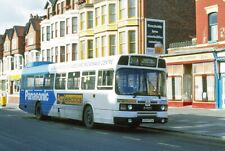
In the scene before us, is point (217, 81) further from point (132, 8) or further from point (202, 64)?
point (132, 8)

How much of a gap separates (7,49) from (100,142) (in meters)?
66.9

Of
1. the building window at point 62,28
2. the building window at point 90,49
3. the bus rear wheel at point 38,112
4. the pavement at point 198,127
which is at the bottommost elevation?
the pavement at point 198,127

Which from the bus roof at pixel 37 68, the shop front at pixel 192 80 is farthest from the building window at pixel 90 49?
the bus roof at pixel 37 68

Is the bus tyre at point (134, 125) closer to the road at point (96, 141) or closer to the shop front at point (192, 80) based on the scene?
the road at point (96, 141)

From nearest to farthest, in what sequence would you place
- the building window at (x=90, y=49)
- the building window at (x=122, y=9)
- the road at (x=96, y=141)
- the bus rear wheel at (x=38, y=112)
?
the road at (x=96, y=141)
the bus rear wheel at (x=38, y=112)
the building window at (x=122, y=9)
the building window at (x=90, y=49)

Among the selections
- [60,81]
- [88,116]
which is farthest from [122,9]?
[88,116]

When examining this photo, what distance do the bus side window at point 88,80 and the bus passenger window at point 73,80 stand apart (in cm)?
54

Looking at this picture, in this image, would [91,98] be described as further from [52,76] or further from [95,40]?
[95,40]

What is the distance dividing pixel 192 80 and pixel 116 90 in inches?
703

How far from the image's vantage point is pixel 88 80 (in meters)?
20.4

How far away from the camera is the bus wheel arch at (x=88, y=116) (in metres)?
19.8

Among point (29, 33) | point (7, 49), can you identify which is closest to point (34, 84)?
point (29, 33)

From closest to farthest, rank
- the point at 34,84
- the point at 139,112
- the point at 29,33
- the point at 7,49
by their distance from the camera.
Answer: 1. the point at 139,112
2. the point at 34,84
3. the point at 29,33
4. the point at 7,49

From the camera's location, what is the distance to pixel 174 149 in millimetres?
13297
